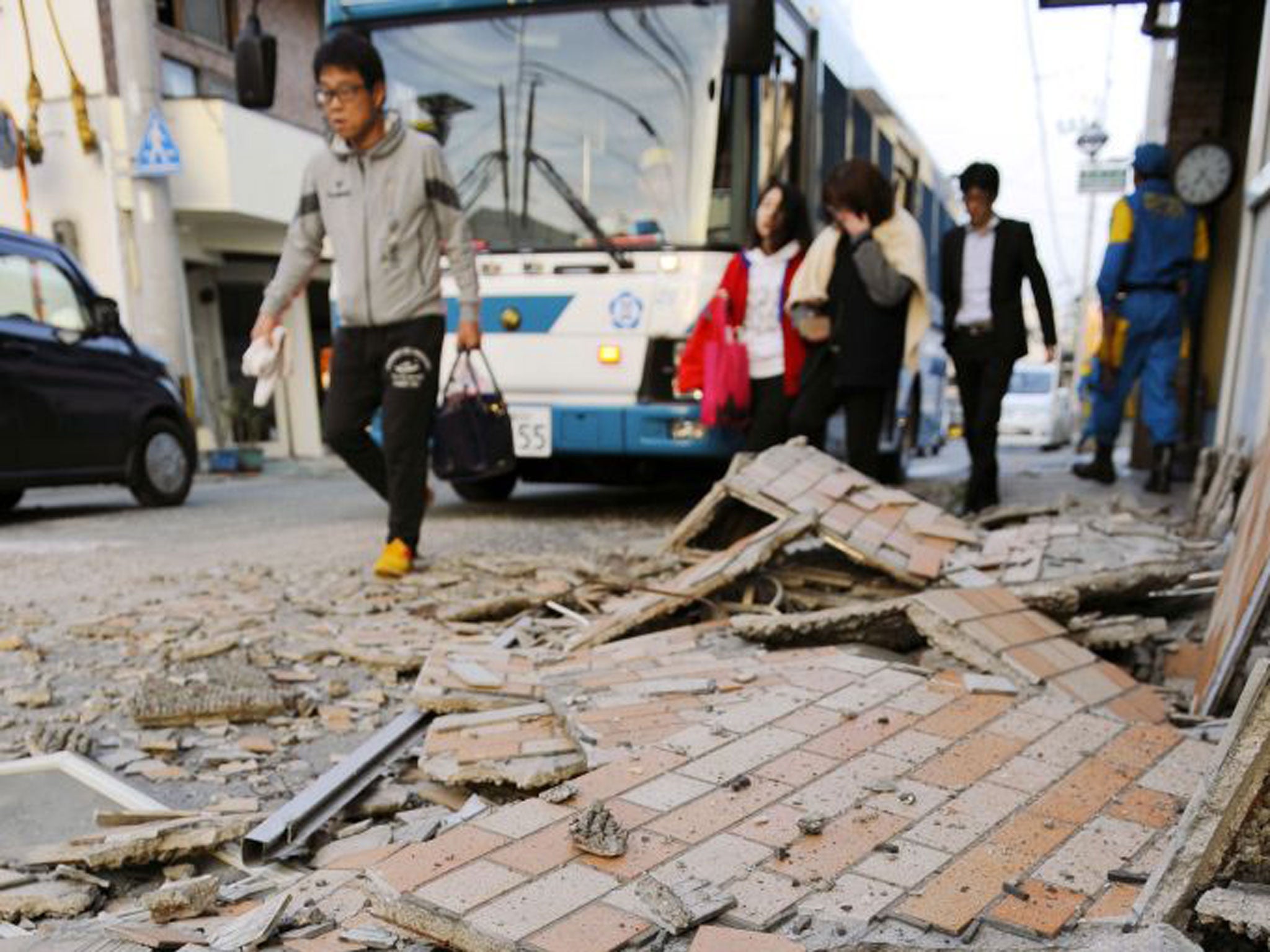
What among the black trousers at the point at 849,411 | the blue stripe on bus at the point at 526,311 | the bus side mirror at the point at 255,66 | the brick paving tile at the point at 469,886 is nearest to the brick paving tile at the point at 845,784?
the brick paving tile at the point at 469,886

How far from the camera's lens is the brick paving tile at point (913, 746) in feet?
6.86

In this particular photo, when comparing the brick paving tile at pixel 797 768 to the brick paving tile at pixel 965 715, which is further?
the brick paving tile at pixel 965 715

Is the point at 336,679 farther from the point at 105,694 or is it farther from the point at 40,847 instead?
the point at 40,847

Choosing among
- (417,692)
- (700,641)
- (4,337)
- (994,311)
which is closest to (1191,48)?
(994,311)

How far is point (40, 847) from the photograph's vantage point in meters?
2.02

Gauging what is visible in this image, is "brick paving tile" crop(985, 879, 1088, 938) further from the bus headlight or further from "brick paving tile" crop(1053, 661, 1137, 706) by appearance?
the bus headlight

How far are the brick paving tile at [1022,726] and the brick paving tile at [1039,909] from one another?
69cm

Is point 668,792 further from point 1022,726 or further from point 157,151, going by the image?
point 157,151

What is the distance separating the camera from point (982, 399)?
5.83 m

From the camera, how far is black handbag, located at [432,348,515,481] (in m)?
5.03

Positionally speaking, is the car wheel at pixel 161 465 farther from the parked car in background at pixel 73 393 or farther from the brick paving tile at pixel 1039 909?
the brick paving tile at pixel 1039 909

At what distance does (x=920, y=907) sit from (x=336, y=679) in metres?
2.15

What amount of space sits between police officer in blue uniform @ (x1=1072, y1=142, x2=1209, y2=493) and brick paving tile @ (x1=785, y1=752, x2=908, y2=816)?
210 inches

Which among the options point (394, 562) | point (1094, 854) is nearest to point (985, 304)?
point (394, 562)
